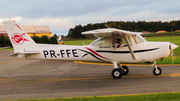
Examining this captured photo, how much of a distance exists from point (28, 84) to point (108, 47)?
4372mm

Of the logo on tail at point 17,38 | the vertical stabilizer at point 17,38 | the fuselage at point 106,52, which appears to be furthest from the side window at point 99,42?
the logo on tail at point 17,38

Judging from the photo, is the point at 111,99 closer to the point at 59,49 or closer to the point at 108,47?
the point at 108,47

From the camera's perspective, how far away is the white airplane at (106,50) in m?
9.02

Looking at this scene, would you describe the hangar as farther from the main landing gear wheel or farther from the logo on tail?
the main landing gear wheel

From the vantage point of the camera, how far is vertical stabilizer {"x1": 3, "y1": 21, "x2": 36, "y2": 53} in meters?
9.65

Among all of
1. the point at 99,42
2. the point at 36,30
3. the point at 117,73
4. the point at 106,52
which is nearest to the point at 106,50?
the point at 106,52

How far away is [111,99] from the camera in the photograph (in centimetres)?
555

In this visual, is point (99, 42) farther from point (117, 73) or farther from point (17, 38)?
point (17, 38)

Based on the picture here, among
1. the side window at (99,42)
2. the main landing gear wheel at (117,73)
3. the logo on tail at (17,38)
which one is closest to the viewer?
the main landing gear wheel at (117,73)

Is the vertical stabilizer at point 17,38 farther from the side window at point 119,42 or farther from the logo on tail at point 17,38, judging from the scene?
the side window at point 119,42

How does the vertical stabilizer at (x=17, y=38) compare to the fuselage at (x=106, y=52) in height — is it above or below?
above

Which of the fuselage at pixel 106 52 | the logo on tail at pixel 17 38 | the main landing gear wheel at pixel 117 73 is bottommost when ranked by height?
the main landing gear wheel at pixel 117 73

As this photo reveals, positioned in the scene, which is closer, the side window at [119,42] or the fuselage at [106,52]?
the fuselage at [106,52]

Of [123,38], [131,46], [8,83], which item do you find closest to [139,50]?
[131,46]
